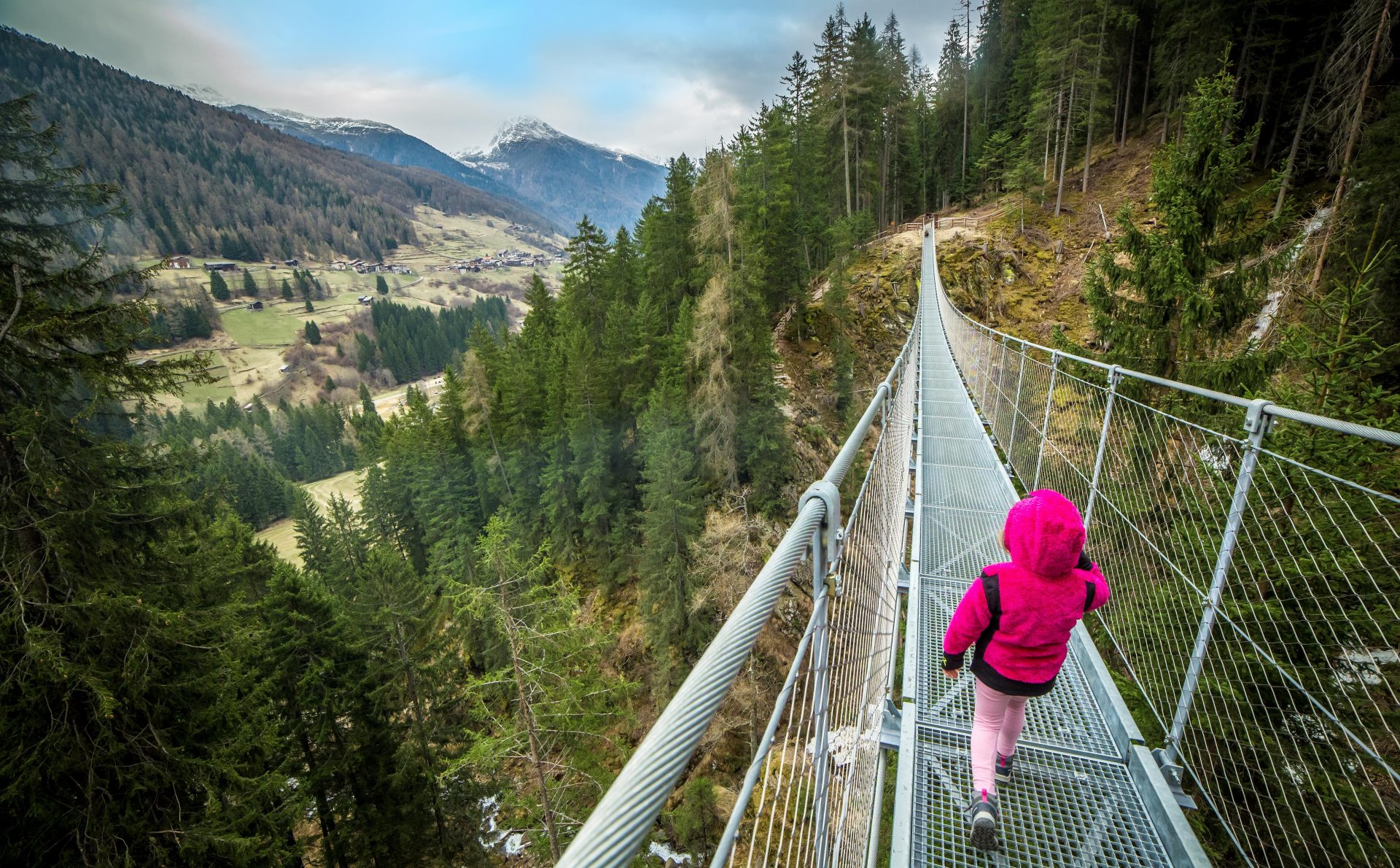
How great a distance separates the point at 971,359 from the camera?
10.9 meters

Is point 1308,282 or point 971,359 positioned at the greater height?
point 1308,282

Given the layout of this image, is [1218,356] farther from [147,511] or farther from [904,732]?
[147,511]

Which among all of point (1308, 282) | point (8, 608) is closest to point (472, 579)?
point (8, 608)

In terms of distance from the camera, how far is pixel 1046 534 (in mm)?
2186

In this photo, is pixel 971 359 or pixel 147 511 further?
pixel 971 359

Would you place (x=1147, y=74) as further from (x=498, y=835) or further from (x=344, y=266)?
(x=344, y=266)

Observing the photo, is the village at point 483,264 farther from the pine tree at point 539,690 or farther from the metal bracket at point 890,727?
the metal bracket at point 890,727

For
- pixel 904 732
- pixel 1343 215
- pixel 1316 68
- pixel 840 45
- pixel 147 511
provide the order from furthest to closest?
pixel 840 45
pixel 1316 68
pixel 1343 215
pixel 147 511
pixel 904 732

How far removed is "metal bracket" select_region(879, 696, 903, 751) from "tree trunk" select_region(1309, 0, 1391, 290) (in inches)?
496

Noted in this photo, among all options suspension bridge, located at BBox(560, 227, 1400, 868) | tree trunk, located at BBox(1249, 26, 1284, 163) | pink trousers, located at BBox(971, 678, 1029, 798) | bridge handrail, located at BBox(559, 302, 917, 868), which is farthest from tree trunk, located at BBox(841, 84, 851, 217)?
bridge handrail, located at BBox(559, 302, 917, 868)

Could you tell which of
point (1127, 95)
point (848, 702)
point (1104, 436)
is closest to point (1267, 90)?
point (1127, 95)

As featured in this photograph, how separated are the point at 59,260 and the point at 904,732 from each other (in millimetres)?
12486

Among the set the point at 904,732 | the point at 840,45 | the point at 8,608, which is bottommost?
the point at 8,608

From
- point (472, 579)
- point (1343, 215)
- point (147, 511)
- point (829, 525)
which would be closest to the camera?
point (829, 525)
